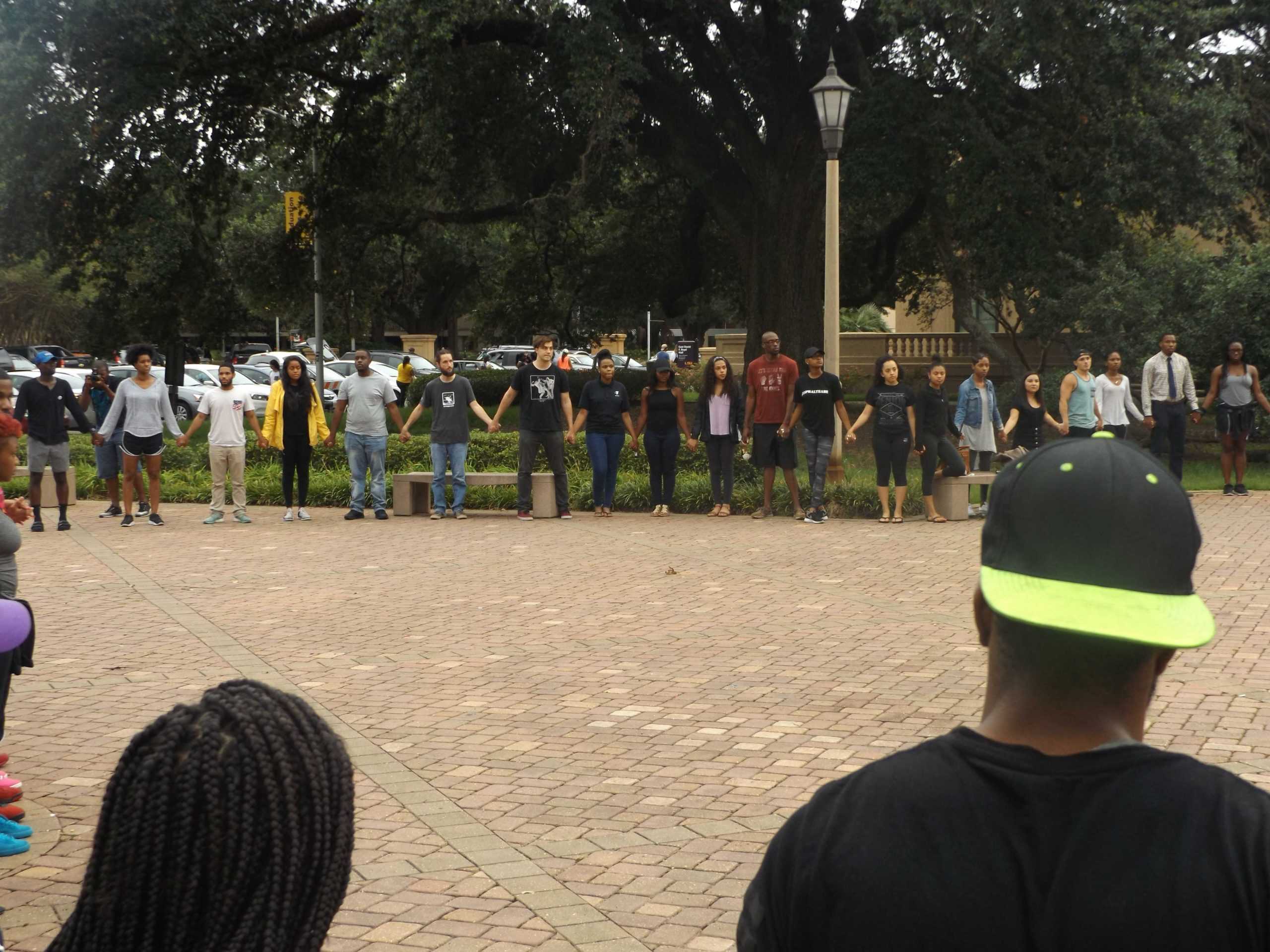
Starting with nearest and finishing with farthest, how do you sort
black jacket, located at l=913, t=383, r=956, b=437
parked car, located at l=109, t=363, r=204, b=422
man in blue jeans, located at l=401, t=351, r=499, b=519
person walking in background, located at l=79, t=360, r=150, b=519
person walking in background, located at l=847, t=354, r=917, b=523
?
person walking in background, located at l=847, t=354, r=917, b=523 → black jacket, located at l=913, t=383, r=956, b=437 → man in blue jeans, located at l=401, t=351, r=499, b=519 → person walking in background, located at l=79, t=360, r=150, b=519 → parked car, located at l=109, t=363, r=204, b=422

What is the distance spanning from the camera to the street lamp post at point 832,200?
1678 centimetres

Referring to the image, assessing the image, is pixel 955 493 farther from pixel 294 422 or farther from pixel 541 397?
pixel 294 422

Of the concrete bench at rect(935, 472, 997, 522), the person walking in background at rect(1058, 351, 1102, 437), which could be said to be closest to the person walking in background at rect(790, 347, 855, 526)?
the concrete bench at rect(935, 472, 997, 522)

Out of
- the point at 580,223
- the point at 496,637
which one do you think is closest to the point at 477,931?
the point at 496,637

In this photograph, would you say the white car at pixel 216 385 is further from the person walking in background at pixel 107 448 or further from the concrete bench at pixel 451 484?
the concrete bench at pixel 451 484

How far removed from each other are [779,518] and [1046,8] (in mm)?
8265

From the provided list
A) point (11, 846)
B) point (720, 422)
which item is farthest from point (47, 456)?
point (11, 846)

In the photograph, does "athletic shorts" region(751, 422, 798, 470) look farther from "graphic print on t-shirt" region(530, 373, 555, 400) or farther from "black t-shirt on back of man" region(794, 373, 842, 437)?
"graphic print on t-shirt" region(530, 373, 555, 400)

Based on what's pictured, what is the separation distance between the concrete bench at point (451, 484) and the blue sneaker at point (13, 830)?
11357mm

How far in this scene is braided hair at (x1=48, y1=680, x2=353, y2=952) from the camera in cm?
167

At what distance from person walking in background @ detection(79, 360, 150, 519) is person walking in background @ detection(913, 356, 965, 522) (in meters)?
8.31

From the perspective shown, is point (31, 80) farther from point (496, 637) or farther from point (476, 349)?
point (476, 349)

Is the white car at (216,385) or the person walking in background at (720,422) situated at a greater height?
the white car at (216,385)

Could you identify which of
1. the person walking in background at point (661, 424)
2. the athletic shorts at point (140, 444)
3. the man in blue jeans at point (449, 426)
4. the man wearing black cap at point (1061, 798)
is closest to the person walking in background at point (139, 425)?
the athletic shorts at point (140, 444)
